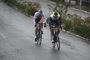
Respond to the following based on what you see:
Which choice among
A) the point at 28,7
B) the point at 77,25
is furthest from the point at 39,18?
the point at 28,7

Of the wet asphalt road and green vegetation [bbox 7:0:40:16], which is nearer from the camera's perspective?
the wet asphalt road

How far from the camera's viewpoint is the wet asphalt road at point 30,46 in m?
19.5

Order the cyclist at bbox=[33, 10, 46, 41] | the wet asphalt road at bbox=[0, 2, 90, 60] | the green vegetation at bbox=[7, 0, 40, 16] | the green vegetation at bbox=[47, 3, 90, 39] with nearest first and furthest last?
1. the wet asphalt road at bbox=[0, 2, 90, 60]
2. the cyclist at bbox=[33, 10, 46, 41]
3. the green vegetation at bbox=[47, 3, 90, 39]
4. the green vegetation at bbox=[7, 0, 40, 16]

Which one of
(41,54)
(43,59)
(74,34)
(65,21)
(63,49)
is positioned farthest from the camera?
(65,21)

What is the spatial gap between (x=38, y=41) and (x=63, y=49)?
197 cm

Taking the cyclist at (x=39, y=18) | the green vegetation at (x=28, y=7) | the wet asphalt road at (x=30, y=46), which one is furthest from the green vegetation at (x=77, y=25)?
the green vegetation at (x=28, y=7)

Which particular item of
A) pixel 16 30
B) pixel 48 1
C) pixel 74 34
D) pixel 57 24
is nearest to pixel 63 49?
pixel 57 24

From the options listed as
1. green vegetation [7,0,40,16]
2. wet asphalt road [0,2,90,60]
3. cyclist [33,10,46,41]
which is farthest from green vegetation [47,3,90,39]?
green vegetation [7,0,40,16]

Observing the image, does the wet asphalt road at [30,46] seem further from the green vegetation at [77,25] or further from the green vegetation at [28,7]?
the green vegetation at [28,7]

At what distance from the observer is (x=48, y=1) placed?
2179 inches

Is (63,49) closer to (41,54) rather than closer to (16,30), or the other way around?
(41,54)

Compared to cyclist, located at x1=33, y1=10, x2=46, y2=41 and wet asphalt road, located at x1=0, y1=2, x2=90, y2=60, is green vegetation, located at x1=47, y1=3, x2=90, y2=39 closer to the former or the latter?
wet asphalt road, located at x1=0, y1=2, x2=90, y2=60

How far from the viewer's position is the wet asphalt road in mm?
19517

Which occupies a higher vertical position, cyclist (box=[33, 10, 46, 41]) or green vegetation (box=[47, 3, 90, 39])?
cyclist (box=[33, 10, 46, 41])
